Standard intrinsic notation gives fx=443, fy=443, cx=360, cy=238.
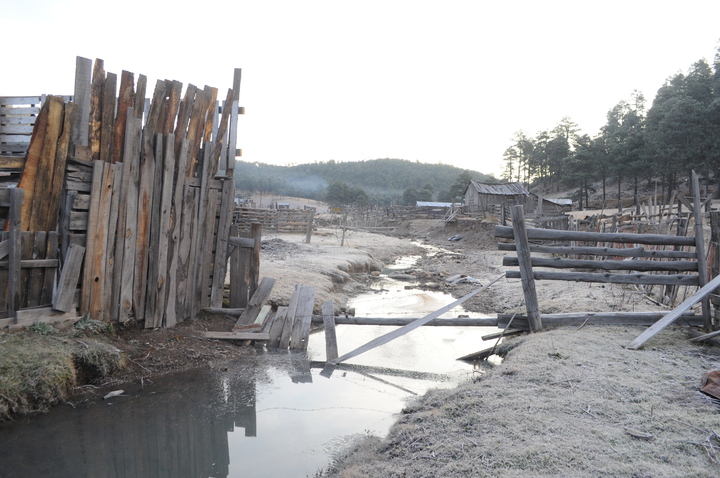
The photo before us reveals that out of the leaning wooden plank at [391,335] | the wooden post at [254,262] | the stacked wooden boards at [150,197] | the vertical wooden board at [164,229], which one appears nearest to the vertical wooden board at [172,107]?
the stacked wooden boards at [150,197]

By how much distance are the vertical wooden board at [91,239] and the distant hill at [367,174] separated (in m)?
90.0

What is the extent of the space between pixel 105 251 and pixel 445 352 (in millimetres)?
5022

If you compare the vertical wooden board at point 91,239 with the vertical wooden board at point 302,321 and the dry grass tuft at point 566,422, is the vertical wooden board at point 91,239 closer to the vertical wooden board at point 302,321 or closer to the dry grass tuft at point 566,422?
the vertical wooden board at point 302,321

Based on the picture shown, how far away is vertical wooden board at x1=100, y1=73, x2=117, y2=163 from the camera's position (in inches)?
214

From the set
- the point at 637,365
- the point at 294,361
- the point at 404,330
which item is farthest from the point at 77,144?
the point at 637,365

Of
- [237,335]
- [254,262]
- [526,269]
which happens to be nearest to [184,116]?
[254,262]

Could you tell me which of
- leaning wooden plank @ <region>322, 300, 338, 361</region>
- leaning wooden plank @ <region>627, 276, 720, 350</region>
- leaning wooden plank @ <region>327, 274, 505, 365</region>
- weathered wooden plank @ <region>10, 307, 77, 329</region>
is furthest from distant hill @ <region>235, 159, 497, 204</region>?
leaning wooden plank @ <region>627, 276, 720, 350</region>

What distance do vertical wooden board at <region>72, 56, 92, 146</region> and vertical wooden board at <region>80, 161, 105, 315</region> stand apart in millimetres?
366

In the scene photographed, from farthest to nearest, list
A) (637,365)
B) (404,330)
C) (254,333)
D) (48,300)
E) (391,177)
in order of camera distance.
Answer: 1. (391,177)
2. (254,333)
3. (404,330)
4. (48,300)
5. (637,365)

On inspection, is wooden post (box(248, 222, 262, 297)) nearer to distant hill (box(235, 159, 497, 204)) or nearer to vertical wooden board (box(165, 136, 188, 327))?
vertical wooden board (box(165, 136, 188, 327))

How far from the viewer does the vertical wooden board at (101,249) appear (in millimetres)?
5371

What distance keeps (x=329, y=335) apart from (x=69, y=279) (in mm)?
3332

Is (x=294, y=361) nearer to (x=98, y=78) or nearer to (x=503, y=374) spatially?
(x=503, y=374)

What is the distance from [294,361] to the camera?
621cm
